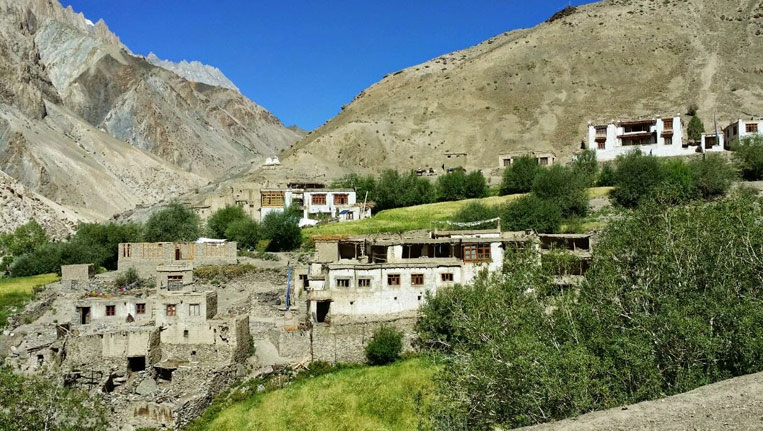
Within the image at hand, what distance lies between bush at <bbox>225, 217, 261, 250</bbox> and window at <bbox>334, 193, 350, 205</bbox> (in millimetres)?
9318

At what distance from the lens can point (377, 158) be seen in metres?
88.4

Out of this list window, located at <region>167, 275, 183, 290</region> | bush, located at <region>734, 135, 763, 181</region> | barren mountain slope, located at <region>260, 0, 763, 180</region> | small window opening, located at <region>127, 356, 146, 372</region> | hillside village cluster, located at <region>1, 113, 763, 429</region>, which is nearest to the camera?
hillside village cluster, located at <region>1, 113, 763, 429</region>

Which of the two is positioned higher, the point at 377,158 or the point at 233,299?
the point at 377,158

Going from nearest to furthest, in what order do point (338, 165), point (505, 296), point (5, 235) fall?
point (505, 296)
point (5, 235)
point (338, 165)

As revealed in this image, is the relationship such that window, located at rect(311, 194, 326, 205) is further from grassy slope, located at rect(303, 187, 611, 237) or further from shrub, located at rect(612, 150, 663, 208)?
shrub, located at rect(612, 150, 663, 208)

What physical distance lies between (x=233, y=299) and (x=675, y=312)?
21482mm

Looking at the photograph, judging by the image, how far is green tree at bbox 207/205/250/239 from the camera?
49.3m

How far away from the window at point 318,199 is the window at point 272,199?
93.9 inches

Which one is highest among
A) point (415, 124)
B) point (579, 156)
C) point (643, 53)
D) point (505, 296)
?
point (643, 53)

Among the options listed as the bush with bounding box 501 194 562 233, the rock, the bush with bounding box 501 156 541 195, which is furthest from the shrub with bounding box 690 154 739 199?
the rock

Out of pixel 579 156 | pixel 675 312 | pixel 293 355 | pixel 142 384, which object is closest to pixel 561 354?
pixel 675 312

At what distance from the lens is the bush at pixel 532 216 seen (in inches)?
1604

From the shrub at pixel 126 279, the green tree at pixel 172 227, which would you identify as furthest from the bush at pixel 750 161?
the shrub at pixel 126 279

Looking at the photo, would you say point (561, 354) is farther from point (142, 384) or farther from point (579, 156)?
point (579, 156)
